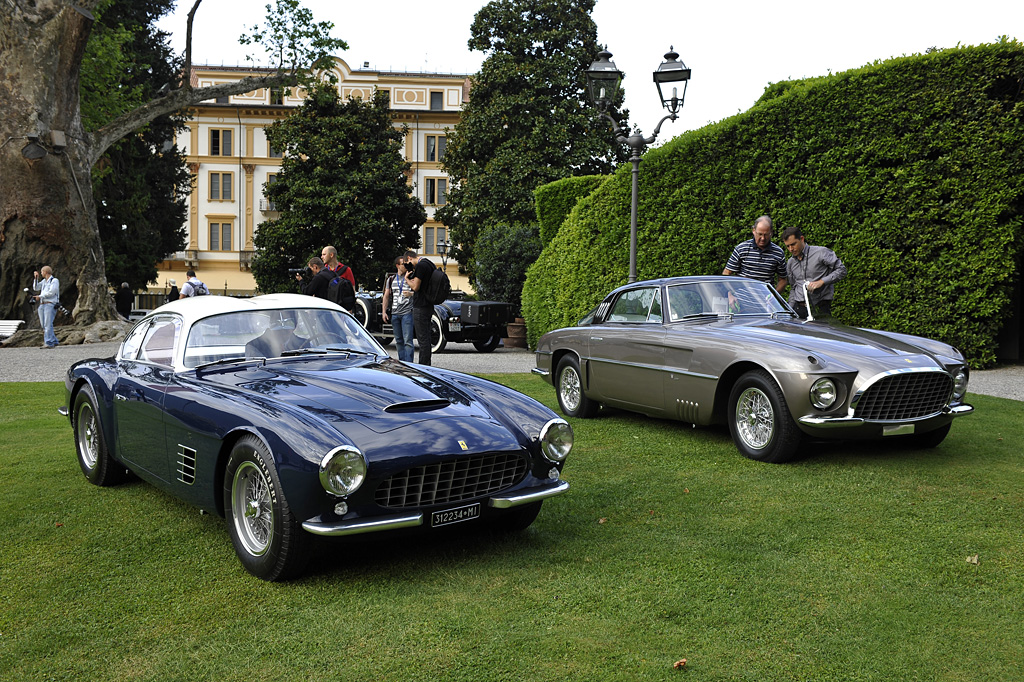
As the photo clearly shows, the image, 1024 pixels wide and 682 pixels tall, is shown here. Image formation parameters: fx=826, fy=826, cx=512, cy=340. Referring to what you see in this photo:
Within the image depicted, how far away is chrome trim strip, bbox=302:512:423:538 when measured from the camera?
3.59 meters

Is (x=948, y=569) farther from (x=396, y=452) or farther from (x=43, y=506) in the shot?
(x=43, y=506)

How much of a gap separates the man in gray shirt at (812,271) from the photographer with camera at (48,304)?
17.2 m

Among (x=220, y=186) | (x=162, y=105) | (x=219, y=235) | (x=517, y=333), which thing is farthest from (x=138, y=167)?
(x=220, y=186)

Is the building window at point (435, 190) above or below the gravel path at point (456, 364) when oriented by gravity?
above

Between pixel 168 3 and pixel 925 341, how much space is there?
3855cm

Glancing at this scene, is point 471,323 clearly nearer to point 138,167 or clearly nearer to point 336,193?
point 336,193

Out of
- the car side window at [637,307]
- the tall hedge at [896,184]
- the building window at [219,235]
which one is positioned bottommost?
the car side window at [637,307]

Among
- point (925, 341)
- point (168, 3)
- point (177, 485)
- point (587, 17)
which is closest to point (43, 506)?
point (177, 485)

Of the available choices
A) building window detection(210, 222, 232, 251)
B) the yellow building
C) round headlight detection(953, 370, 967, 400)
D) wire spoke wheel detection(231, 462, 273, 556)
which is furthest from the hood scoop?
building window detection(210, 222, 232, 251)

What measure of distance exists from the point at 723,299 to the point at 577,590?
14.5 feet

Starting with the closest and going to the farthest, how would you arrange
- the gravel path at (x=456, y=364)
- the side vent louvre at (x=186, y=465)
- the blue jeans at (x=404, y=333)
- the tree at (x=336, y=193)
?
1. the side vent louvre at (x=186, y=465)
2. the gravel path at (x=456, y=364)
3. the blue jeans at (x=404, y=333)
4. the tree at (x=336, y=193)

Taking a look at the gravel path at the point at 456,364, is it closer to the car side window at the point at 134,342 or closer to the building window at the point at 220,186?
the car side window at the point at 134,342

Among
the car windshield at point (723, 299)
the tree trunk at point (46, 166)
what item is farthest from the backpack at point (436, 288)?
the tree trunk at point (46, 166)

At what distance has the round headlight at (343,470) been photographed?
141 inches
